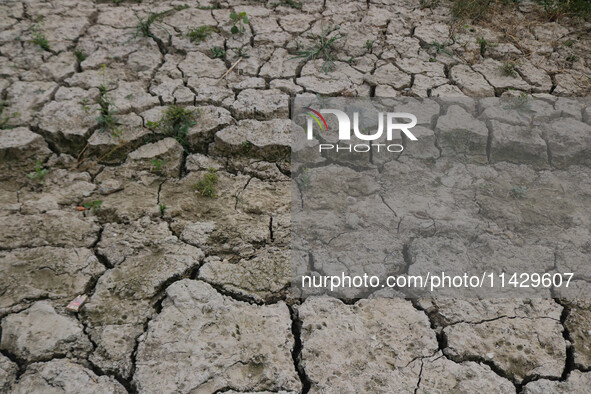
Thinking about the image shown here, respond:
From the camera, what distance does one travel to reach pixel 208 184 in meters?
2.52

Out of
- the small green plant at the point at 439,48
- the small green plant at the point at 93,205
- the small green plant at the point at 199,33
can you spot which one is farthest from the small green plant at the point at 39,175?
the small green plant at the point at 439,48

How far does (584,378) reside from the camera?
5.67ft

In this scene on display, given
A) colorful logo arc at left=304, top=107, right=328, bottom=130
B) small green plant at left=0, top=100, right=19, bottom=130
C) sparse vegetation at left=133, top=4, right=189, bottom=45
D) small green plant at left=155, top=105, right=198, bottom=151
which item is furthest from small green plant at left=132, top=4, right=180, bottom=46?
colorful logo arc at left=304, top=107, right=328, bottom=130

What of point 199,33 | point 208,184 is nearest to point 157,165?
point 208,184

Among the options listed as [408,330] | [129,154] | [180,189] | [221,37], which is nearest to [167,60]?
[221,37]

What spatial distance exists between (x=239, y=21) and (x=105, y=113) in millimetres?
1408

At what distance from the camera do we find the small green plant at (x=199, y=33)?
3.43 m

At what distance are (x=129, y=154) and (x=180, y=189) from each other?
42cm

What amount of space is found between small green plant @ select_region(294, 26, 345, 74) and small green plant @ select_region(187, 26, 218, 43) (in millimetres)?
720

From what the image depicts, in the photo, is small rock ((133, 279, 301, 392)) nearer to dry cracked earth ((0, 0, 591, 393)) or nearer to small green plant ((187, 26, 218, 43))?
dry cracked earth ((0, 0, 591, 393))

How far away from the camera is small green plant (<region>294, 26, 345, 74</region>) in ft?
10.8

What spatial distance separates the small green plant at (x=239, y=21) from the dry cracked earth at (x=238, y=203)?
0.04 m
